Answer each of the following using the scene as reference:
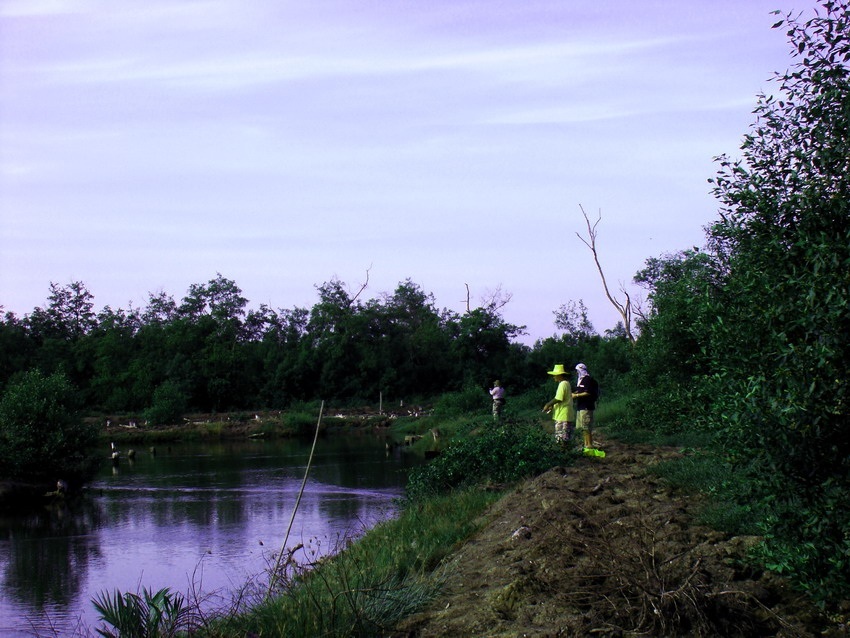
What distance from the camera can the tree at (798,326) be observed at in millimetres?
5500

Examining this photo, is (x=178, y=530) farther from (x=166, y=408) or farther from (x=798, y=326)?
(x=166, y=408)

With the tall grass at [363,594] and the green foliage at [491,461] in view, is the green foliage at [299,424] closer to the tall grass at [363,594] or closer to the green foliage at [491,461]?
the green foliage at [491,461]

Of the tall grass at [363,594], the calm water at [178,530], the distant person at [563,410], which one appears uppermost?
the distant person at [563,410]

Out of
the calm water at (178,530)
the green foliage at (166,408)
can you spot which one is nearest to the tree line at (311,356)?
the green foliage at (166,408)

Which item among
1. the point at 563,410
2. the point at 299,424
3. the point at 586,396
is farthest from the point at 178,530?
the point at 299,424

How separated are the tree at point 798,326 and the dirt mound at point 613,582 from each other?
50 centimetres

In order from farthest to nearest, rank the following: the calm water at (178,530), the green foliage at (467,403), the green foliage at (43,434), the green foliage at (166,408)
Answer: the green foliage at (166,408)
the green foliage at (467,403)
the green foliage at (43,434)
the calm water at (178,530)

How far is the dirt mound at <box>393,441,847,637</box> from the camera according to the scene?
20.0ft

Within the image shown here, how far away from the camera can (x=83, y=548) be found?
736 inches

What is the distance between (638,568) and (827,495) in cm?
155

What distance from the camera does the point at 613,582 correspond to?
6688 millimetres

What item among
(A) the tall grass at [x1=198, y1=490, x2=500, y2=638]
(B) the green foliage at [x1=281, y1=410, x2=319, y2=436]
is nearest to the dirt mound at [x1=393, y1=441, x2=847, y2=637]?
(A) the tall grass at [x1=198, y1=490, x2=500, y2=638]

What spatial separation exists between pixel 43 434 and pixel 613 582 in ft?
75.0

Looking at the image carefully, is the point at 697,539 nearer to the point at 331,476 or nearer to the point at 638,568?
the point at 638,568
